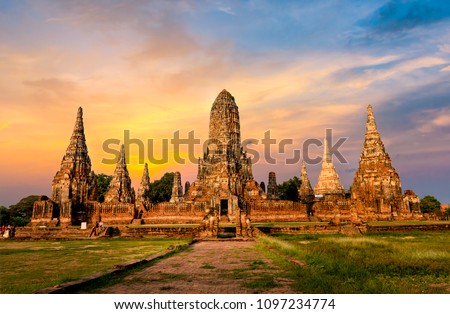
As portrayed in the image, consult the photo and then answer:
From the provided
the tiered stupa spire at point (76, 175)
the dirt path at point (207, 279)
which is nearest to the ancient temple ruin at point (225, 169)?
the tiered stupa spire at point (76, 175)

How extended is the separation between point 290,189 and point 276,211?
3438 cm

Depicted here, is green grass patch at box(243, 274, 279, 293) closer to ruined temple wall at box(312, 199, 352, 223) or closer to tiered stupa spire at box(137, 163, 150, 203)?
ruined temple wall at box(312, 199, 352, 223)

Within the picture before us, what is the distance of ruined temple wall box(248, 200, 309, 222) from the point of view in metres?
43.1

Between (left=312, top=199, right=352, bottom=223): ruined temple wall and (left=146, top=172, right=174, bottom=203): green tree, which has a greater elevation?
(left=146, top=172, right=174, bottom=203): green tree

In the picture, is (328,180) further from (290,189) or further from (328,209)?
(328,209)

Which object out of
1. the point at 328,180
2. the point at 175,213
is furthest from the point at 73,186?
the point at 328,180

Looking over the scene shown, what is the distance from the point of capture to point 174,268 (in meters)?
9.84

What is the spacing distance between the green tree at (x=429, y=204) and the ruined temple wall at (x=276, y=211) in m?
41.6

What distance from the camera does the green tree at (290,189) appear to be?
76438 mm

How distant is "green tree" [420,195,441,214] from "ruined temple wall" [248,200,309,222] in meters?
41.6

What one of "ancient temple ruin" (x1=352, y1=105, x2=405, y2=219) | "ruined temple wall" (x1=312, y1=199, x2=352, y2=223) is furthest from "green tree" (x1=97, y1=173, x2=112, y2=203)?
"ancient temple ruin" (x1=352, y1=105, x2=405, y2=219)

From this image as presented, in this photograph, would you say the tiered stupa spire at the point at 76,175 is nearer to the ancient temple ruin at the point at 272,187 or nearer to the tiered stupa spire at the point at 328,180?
the ancient temple ruin at the point at 272,187

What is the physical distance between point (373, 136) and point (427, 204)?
3170 centimetres

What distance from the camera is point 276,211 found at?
43.8 metres
